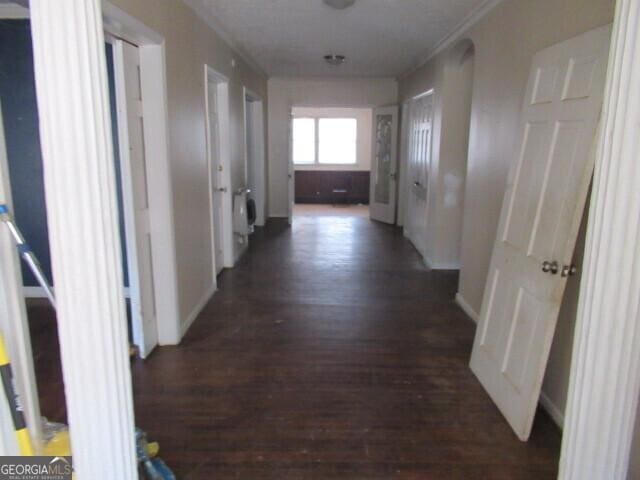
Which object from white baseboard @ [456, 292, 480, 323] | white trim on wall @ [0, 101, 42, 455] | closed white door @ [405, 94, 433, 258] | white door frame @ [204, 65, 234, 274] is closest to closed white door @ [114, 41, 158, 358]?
white door frame @ [204, 65, 234, 274]

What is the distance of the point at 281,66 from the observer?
722 centimetres

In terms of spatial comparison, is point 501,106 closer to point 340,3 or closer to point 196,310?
point 340,3

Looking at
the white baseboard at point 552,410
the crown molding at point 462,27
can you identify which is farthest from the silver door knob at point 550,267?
the crown molding at point 462,27

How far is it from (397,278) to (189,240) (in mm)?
2373

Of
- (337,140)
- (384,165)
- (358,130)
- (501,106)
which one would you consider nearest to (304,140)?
(337,140)

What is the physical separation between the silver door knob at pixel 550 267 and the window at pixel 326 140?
32.0 ft

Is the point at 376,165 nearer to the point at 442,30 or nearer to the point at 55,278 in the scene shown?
the point at 442,30

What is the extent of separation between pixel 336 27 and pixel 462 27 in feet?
3.71

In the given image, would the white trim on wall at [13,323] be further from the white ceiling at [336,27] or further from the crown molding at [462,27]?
the crown molding at [462,27]

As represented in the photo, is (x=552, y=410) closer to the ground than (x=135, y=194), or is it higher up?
closer to the ground

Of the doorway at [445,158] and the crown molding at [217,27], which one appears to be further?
the doorway at [445,158]

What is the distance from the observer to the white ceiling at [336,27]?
3910 millimetres

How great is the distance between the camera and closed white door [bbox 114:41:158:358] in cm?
308

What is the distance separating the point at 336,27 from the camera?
4645mm
